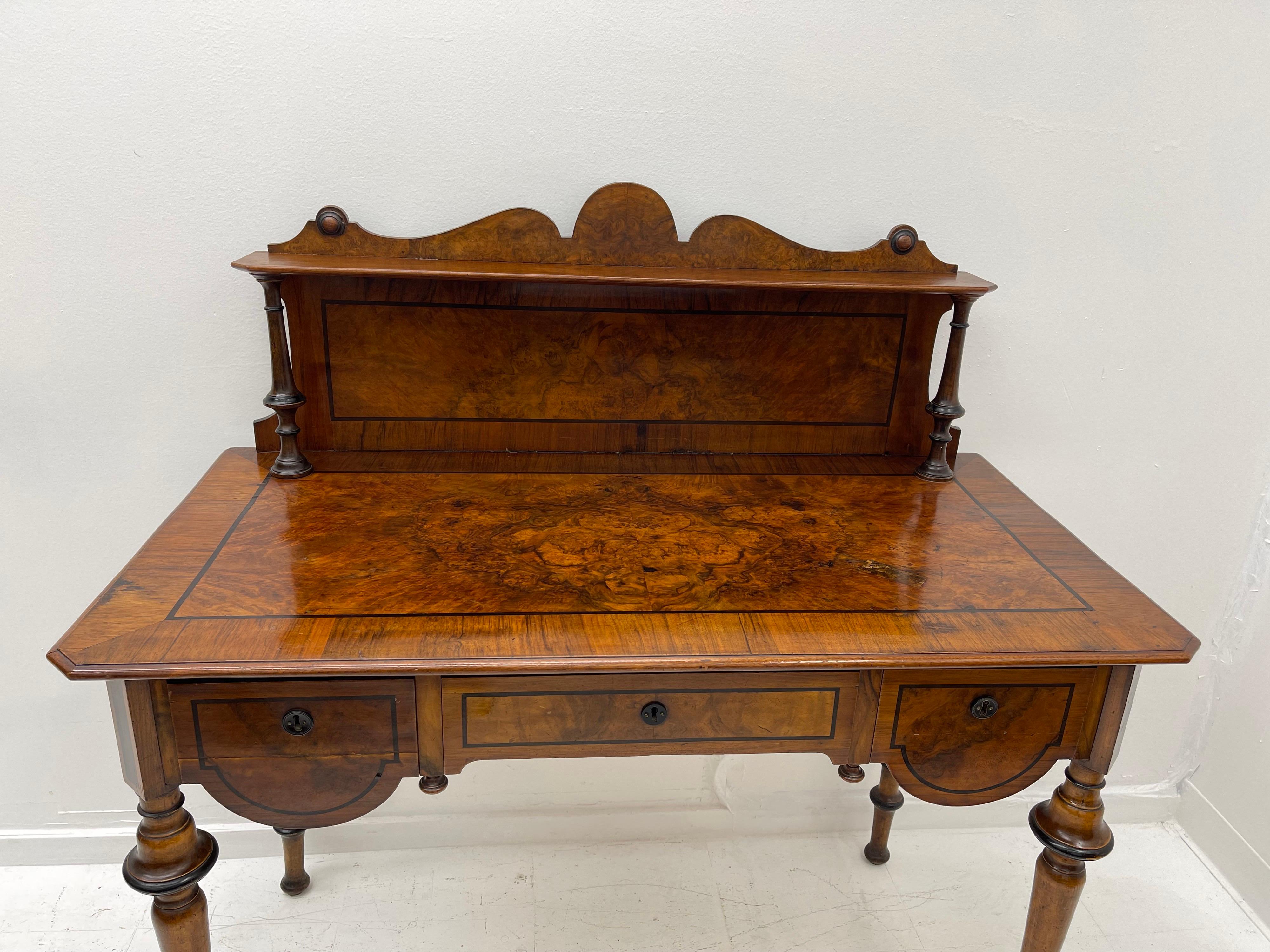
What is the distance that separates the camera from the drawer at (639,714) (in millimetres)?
1240

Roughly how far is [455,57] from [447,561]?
2.76 feet

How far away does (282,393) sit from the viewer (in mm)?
1567

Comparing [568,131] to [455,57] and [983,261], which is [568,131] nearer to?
[455,57]

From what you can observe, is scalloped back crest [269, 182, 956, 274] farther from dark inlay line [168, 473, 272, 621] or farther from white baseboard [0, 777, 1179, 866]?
white baseboard [0, 777, 1179, 866]

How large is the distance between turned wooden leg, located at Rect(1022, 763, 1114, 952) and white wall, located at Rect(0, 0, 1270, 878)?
0.77m

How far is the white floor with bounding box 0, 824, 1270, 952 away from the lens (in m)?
1.96

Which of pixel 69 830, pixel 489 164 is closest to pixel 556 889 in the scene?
pixel 69 830

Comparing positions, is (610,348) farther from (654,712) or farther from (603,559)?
(654,712)

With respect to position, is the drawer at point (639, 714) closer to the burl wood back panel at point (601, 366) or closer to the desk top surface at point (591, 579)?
the desk top surface at point (591, 579)

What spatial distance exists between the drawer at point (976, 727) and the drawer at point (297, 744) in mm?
643

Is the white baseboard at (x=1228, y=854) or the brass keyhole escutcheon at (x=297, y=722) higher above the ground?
the brass keyhole escutcheon at (x=297, y=722)

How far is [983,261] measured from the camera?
5.80 ft

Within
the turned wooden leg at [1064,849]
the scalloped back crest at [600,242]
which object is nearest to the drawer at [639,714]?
the turned wooden leg at [1064,849]

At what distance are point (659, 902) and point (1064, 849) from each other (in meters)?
0.99
